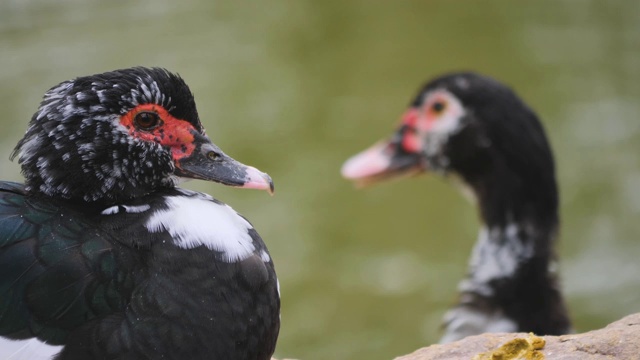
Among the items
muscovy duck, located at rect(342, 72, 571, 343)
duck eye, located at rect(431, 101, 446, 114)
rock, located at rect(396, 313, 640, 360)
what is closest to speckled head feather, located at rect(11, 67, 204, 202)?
rock, located at rect(396, 313, 640, 360)

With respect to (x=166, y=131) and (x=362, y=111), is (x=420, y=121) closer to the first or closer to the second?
(x=166, y=131)

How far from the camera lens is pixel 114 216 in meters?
2.87

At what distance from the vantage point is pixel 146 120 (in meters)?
2.95

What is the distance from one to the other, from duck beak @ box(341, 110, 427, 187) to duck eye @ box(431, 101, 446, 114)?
19 cm

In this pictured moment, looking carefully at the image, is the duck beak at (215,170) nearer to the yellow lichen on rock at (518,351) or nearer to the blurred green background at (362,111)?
the yellow lichen on rock at (518,351)

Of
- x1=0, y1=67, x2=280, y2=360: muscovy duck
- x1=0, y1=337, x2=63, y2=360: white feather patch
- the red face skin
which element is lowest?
x1=0, y1=337, x2=63, y2=360: white feather patch

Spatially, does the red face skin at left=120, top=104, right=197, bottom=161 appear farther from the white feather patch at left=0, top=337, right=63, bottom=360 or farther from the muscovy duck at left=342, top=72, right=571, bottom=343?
the muscovy duck at left=342, top=72, right=571, bottom=343

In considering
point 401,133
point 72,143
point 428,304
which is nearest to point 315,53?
point 428,304

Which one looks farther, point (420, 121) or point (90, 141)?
point (420, 121)

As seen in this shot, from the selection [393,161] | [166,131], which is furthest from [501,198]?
[166,131]

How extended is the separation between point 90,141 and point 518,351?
1253 millimetres

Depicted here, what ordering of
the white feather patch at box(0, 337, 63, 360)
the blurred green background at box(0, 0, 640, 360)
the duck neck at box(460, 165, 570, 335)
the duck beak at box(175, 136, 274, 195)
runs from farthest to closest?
the blurred green background at box(0, 0, 640, 360) < the duck neck at box(460, 165, 570, 335) < the duck beak at box(175, 136, 274, 195) < the white feather patch at box(0, 337, 63, 360)

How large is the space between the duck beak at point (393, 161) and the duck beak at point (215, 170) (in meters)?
2.76

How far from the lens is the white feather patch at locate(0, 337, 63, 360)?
262 cm
